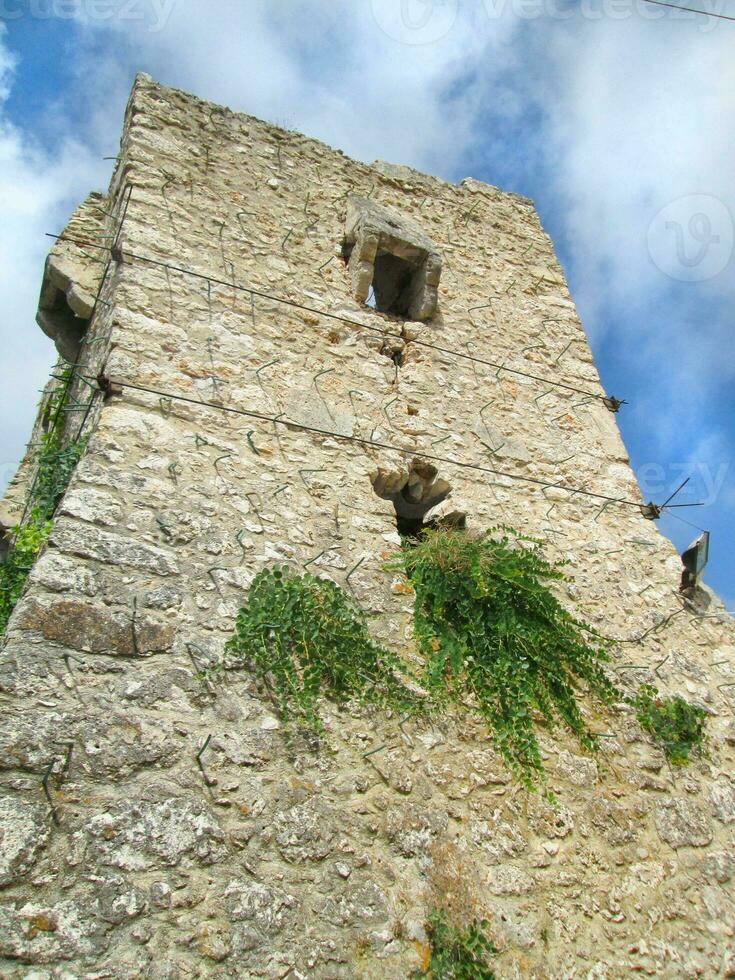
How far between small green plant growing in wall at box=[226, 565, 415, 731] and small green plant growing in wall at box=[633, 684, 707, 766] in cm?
149

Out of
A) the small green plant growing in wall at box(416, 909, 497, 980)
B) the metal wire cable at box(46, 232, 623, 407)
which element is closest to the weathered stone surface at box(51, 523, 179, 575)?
the small green plant growing in wall at box(416, 909, 497, 980)

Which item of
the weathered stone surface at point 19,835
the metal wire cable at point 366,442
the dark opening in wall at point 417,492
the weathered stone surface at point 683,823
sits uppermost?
the metal wire cable at point 366,442

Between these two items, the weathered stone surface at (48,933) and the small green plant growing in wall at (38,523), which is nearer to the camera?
the weathered stone surface at (48,933)

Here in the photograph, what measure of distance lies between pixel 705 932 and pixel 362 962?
5.65 ft

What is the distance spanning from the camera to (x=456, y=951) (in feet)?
8.30

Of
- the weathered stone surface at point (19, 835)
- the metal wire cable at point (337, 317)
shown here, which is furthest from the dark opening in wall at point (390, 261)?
the weathered stone surface at point (19, 835)

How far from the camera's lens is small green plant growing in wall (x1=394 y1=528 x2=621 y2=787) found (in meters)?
3.33

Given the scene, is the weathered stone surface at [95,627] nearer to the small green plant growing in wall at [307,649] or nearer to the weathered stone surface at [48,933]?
the small green plant growing in wall at [307,649]

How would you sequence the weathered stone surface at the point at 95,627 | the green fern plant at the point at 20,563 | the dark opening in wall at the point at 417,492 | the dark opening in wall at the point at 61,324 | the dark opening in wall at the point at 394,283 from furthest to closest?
the dark opening in wall at the point at 394,283 < the dark opening in wall at the point at 61,324 < the dark opening in wall at the point at 417,492 < the green fern plant at the point at 20,563 < the weathered stone surface at the point at 95,627

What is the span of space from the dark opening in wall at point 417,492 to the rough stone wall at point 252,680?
7 centimetres

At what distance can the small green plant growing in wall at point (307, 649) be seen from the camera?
A: 9.76 feet

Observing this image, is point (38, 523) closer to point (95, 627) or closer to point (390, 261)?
point (95, 627)

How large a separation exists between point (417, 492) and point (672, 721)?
199 cm

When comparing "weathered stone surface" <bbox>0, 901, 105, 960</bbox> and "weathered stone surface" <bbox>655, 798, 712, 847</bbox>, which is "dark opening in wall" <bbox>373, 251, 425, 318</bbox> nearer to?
"weathered stone surface" <bbox>655, 798, 712, 847</bbox>
